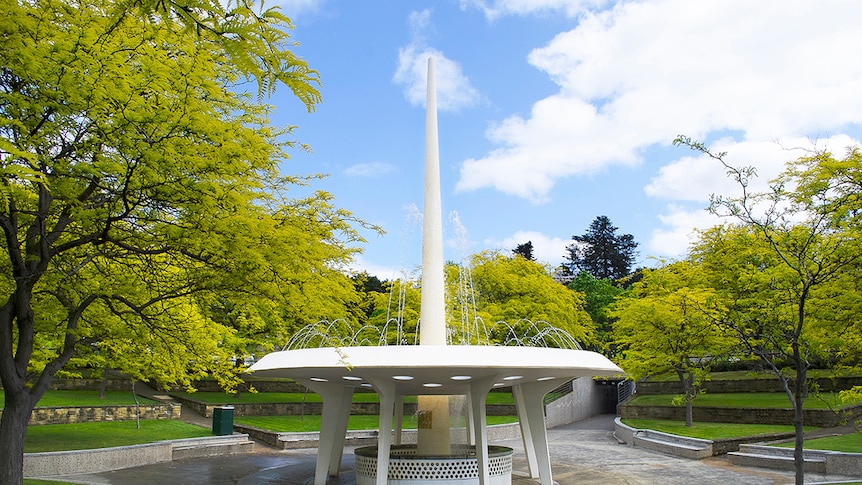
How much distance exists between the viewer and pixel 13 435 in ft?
36.9

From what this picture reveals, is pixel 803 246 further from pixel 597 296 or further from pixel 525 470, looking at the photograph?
pixel 597 296

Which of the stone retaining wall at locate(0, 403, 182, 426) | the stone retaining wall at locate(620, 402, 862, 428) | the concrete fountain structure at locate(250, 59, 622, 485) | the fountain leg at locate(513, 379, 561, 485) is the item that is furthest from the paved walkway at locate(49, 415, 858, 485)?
the stone retaining wall at locate(0, 403, 182, 426)

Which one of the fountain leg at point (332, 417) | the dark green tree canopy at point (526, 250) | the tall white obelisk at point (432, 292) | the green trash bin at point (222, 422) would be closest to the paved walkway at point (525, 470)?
the fountain leg at point (332, 417)

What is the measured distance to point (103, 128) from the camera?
28.6ft

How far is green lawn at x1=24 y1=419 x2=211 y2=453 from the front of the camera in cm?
1831

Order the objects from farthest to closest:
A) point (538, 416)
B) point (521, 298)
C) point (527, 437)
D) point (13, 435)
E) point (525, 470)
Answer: point (521, 298) → point (525, 470) → point (527, 437) → point (538, 416) → point (13, 435)

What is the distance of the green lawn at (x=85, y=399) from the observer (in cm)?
2681

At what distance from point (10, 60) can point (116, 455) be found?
12.4 metres

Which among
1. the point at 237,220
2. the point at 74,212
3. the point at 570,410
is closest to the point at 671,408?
the point at 570,410

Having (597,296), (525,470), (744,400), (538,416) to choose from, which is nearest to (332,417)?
(538,416)

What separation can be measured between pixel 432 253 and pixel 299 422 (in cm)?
1584

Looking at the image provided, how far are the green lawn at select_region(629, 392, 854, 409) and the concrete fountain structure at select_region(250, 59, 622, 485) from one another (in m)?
17.3

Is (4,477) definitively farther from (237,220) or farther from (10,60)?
(10,60)

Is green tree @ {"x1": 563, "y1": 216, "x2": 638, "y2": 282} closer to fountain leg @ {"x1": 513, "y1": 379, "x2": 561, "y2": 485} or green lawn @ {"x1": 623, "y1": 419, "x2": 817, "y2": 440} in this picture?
green lawn @ {"x1": 623, "y1": 419, "x2": 817, "y2": 440}
